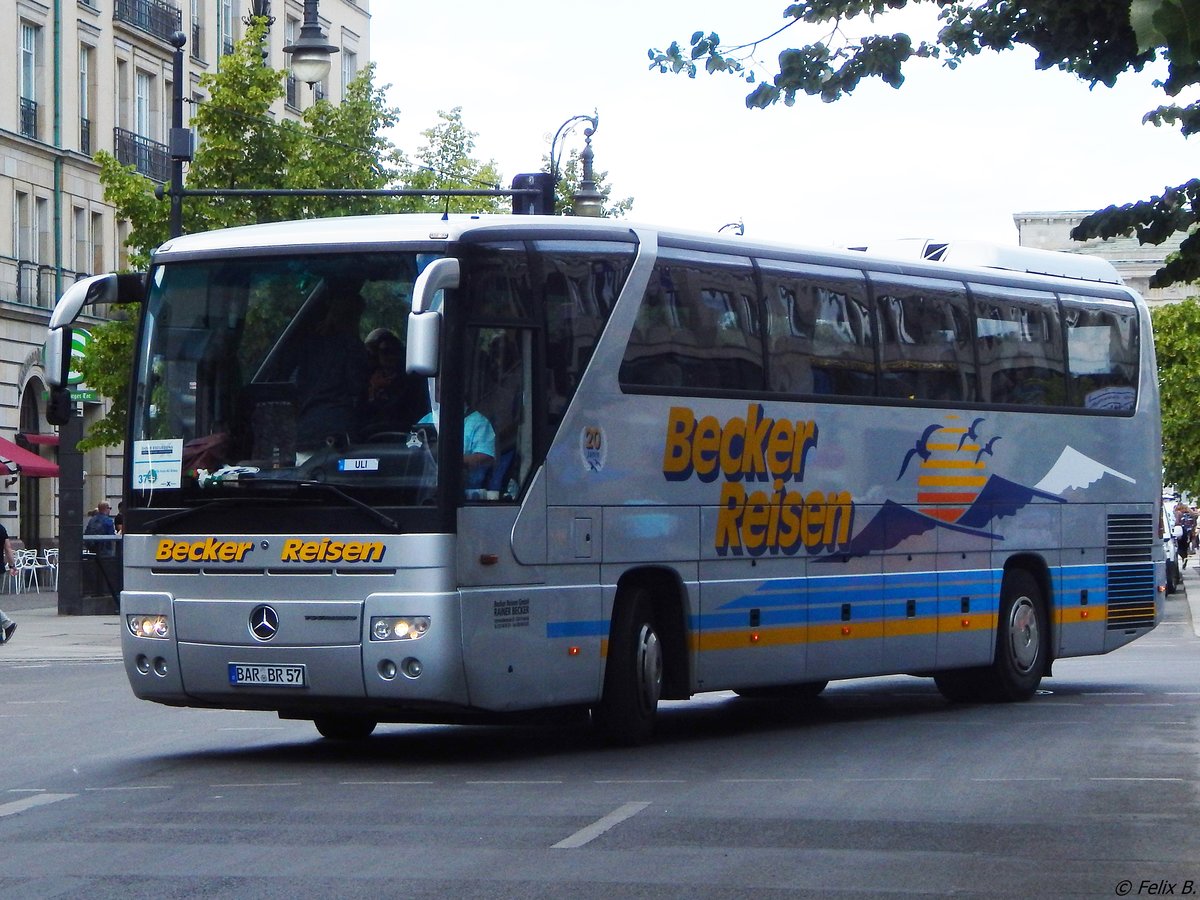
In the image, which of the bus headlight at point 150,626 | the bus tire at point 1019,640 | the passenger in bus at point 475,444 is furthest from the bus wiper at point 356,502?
the bus tire at point 1019,640

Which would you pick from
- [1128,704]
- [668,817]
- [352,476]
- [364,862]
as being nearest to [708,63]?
[352,476]

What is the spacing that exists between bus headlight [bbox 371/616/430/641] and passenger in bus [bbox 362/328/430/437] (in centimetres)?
106

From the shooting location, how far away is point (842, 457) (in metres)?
16.5

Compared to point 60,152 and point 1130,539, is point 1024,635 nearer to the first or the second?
point 1130,539

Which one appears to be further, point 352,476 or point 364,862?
point 352,476

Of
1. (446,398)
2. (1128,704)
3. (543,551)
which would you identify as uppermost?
(446,398)

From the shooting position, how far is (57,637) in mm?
30094

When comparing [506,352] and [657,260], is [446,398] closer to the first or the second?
[506,352]

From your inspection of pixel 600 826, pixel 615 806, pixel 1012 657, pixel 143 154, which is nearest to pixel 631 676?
pixel 615 806

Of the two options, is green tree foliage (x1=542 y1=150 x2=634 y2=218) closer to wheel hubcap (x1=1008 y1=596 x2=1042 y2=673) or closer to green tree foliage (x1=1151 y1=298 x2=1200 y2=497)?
green tree foliage (x1=1151 y1=298 x2=1200 y2=497)

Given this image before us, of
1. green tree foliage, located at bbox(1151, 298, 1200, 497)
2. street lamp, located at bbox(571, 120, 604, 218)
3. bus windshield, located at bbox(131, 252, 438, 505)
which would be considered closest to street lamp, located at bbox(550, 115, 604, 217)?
street lamp, located at bbox(571, 120, 604, 218)

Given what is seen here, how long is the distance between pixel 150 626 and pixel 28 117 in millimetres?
36811

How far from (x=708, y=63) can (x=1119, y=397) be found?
8698mm

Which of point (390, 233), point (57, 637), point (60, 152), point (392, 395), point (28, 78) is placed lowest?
point (57, 637)
